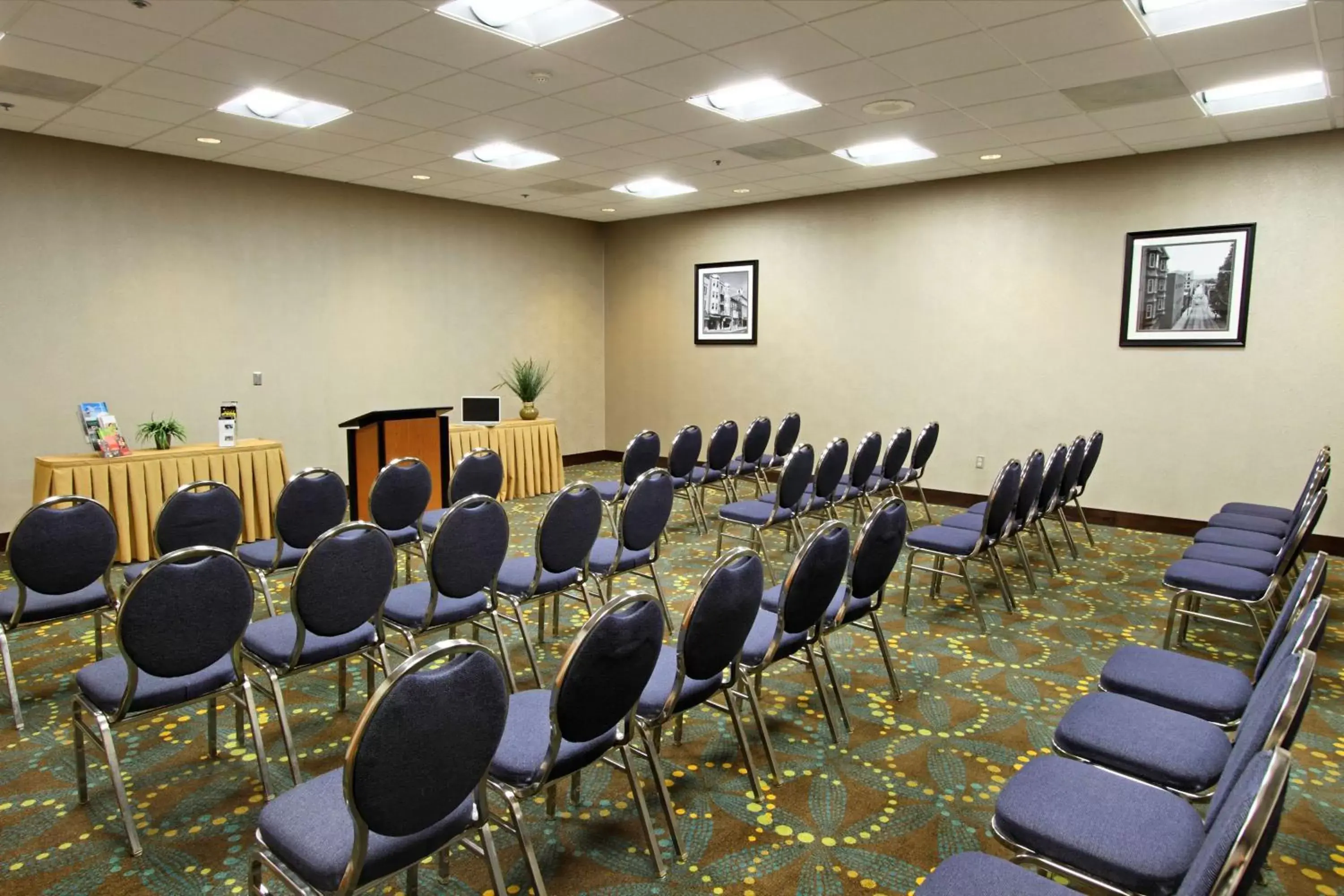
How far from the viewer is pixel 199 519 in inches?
167

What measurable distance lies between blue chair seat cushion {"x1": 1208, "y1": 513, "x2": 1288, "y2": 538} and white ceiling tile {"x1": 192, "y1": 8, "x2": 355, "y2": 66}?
644 centimetres

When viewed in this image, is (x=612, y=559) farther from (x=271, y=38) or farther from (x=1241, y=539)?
(x=1241, y=539)

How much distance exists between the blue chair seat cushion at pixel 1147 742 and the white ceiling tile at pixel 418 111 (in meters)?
5.41

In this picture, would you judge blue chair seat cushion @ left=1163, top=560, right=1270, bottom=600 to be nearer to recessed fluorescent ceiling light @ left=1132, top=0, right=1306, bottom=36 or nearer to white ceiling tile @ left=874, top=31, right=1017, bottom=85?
recessed fluorescent ceiling light @ left=1132, top=0, right=1306, bottom=36

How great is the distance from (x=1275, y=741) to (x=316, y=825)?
2184 millimetres

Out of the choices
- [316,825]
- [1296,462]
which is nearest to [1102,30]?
[1296,462]

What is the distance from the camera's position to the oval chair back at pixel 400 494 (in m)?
4.94

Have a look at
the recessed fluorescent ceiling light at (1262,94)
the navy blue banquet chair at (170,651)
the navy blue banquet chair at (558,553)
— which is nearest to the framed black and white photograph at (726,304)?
the recessed fluorescent ceiling light at (1262,94)

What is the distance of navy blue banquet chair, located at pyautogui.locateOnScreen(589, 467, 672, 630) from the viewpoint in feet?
14.4

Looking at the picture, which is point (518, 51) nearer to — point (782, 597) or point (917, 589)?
point (782, 597)

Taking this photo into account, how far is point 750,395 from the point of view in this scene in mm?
10641

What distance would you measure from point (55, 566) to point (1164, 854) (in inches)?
170

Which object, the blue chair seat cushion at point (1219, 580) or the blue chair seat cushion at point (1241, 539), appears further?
the blue chair seat cushion at point (1241, 539)

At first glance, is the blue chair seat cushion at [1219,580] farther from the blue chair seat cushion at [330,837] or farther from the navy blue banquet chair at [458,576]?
the blue chair seat cushion at [330,837]
